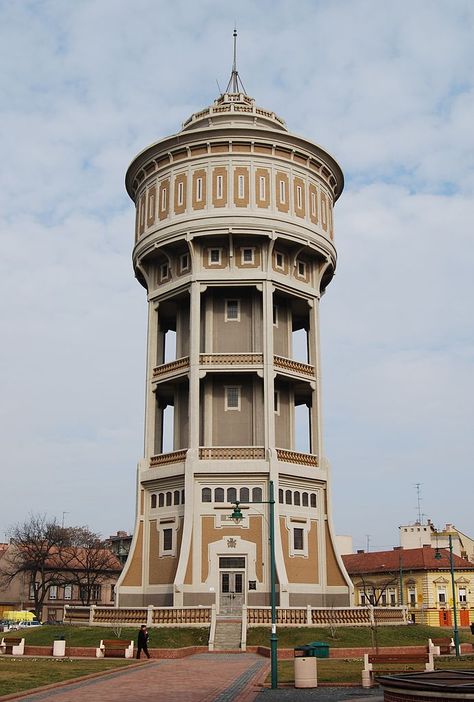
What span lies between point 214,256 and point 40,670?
30343mm

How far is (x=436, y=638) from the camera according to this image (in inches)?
1614

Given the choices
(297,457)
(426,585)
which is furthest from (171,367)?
(426,585)

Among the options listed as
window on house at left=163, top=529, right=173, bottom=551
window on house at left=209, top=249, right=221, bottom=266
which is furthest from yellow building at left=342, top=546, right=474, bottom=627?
window on house at left=209, top=249, right=221, bottom=266

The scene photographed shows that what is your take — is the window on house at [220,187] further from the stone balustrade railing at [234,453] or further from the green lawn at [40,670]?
the green lawn at [40,670]

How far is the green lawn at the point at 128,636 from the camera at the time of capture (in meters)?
38.6

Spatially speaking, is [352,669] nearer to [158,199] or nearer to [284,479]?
[284,479]

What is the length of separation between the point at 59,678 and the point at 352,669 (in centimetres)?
1027

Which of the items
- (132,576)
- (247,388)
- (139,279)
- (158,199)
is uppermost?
(158,199)

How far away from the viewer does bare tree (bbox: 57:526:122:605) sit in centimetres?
10019

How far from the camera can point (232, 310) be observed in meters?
53.8

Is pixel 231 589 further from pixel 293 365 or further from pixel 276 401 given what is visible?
pixel 293 365

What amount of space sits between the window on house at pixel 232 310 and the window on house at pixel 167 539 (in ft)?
45.3

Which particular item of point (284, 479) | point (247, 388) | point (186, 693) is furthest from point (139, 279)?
point (186, 693)

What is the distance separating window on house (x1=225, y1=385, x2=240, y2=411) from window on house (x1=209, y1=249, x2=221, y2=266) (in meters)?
7.91
